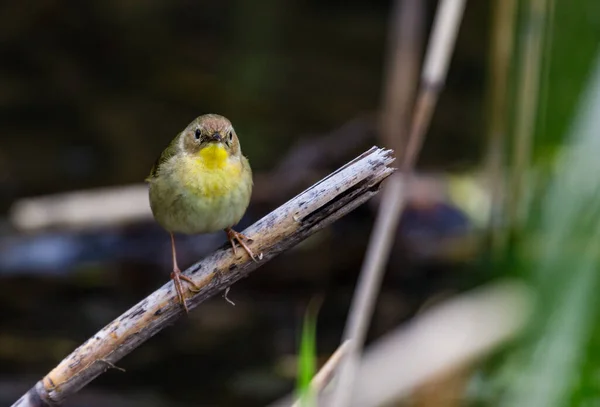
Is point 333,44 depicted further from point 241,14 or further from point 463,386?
point 463,386

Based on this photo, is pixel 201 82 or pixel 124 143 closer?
pixel 124 143

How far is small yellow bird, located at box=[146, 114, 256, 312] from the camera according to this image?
125 inches

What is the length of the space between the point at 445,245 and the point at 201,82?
411cm

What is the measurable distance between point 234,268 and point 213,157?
2.38ft

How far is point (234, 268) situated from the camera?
2543 millimetres

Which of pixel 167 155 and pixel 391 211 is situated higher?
pixel 167 155

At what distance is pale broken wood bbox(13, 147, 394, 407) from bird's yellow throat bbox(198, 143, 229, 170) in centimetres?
68

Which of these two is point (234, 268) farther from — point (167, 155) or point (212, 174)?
point (167, 155)

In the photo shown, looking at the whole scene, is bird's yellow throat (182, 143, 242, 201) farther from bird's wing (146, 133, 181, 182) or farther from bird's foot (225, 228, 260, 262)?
bird's foot (225, 228, 260, 262)

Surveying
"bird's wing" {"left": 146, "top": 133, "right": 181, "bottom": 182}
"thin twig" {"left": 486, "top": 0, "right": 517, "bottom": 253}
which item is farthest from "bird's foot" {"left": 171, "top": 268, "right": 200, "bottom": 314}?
"thin twig" {"left": 486, "top": 0, "right": 517, "bottom": 253}

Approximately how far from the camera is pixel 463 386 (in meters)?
3.60

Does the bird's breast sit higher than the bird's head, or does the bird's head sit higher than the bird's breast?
the bird's head

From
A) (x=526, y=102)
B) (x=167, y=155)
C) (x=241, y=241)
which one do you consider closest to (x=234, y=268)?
(x=241, y=241)

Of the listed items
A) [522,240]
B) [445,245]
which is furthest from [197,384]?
[522,240]
